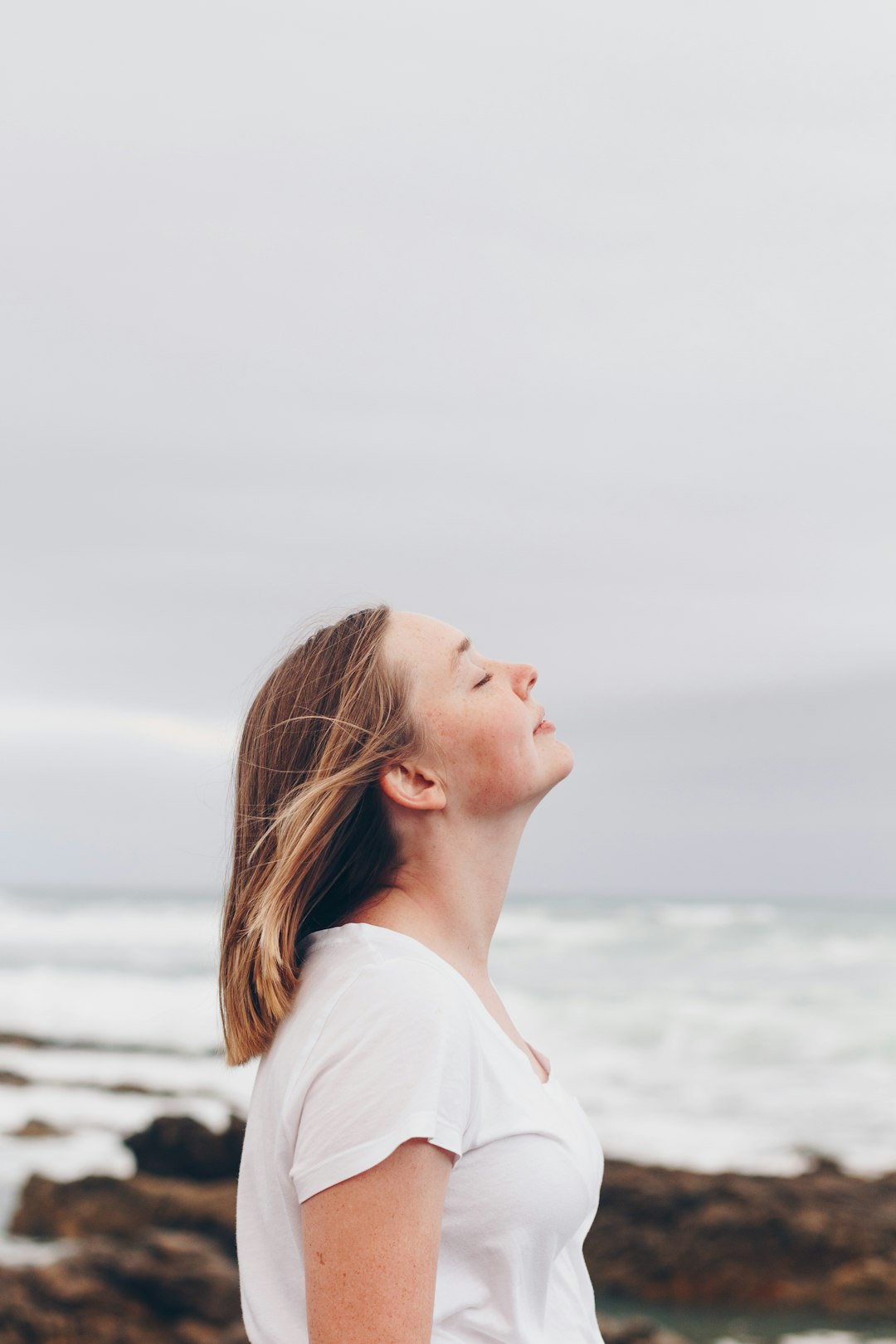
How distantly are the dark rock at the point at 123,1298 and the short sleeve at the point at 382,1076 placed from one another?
5578mm

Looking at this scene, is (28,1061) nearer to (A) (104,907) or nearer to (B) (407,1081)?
(B) (407,1081)

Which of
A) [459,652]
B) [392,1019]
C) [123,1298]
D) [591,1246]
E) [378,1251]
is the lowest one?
[591,1246]

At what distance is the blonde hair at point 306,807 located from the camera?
2.04 meters

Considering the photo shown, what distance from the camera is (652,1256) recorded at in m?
8.16

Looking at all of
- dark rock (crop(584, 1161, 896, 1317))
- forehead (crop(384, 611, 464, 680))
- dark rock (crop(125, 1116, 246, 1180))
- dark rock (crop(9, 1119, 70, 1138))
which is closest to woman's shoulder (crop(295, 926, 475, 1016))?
forehead (crop(384, 611, 464, 680))

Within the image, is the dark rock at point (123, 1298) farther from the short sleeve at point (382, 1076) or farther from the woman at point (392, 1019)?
the short sleeve at point (382, 1076)

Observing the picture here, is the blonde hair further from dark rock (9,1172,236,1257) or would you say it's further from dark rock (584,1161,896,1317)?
dark rock (9,1172,236,1257)

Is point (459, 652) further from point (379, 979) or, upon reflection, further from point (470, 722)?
point (379, 979)

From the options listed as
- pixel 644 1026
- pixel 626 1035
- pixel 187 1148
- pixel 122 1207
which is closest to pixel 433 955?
pixel 122 1207

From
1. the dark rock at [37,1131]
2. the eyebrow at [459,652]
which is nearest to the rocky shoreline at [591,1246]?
the dark rock at [37,1131]

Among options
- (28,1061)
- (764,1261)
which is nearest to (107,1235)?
(764,1261)

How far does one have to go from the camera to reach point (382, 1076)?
1678 mm

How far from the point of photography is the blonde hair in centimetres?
204

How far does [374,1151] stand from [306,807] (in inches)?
23.5
